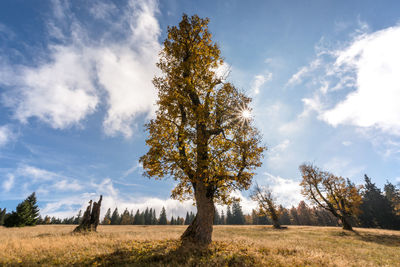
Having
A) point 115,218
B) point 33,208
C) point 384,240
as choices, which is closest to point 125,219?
point 115,218

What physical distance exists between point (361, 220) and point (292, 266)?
82917 millimetres

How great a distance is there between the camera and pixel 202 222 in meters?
10.1

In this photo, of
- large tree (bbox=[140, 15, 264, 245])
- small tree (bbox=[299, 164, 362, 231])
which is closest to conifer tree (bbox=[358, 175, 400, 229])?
small tree (bbox=[299, 164, 362, 231])

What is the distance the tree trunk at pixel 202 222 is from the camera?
979 cm

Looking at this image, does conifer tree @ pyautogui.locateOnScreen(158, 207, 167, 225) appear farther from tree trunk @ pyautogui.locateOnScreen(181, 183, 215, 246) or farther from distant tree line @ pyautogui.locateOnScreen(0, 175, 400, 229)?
tree trunk @ pyautogui.locateOnScreen(181, 183, 215, 246)

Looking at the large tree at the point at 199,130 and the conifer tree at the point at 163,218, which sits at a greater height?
the large tree at the point at 199,130

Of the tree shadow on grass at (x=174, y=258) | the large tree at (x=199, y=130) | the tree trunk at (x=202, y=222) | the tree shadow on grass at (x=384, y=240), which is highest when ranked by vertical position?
the large tree at (x=199, y=130)

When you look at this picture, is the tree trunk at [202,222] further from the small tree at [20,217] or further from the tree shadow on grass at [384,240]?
the small tree at [20,217]

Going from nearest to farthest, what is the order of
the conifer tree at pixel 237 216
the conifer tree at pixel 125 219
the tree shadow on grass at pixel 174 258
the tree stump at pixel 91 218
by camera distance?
the tree shadow on grass at pixel 174 258 → the tree stump at pixel 91 218 → the conifer tree at pixel 237 216 → the conifer tree at pixel 125 219

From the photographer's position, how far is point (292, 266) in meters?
6.25

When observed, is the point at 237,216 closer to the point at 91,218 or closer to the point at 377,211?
the point at 377,211

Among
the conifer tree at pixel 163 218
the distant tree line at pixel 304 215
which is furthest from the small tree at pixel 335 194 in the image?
the conifer tree at pixel 163 218

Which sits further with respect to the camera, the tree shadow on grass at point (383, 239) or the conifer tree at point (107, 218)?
the conifer tree at point (107, 218)

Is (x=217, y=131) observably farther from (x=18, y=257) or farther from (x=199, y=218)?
(x=18, y=257)
